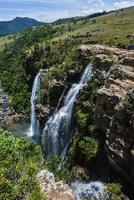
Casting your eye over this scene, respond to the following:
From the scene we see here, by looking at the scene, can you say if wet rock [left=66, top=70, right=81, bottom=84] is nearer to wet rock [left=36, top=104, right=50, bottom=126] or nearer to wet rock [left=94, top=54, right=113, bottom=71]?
wet rock [left=36, top=104, right=50, bottom=126]

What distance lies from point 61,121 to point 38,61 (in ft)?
203

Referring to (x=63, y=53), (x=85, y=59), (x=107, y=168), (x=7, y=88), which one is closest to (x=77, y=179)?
(x=107, y=168)

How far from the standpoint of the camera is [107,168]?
82125 mm

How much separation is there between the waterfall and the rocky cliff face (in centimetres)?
1816

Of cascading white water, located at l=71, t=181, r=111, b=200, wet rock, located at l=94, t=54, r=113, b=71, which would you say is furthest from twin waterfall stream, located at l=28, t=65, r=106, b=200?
cascading white water, located at l=71, t=181, r=111, b=200

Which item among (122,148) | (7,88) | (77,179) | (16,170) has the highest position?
(16,170)

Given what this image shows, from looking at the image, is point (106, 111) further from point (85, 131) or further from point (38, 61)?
point (38, 61)

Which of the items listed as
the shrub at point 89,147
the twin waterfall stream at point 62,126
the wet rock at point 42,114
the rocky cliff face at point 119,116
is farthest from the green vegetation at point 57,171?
the wet rock at point 42,114

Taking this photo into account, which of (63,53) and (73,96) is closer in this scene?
(73,96)

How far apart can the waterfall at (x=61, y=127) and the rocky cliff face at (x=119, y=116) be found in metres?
18.2

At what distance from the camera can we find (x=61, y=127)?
10388 cm

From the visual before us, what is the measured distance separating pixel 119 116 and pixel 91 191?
1354 centimetres

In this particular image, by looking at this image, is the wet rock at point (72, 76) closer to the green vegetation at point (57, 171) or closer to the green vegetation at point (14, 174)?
the green vegetation at point (57, 171)

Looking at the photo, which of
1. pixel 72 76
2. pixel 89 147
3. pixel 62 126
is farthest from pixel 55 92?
pixel 89 147
